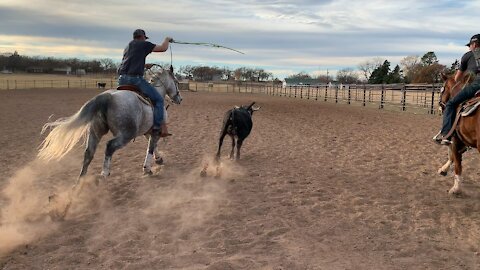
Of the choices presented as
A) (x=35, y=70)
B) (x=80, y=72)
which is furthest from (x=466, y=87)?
(x=35, y=70)

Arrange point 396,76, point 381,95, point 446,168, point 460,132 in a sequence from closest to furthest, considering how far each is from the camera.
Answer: point 460,132 → point 446,168 → point 381,95 → point 396,76

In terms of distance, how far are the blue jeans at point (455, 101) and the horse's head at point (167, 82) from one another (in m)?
4.92

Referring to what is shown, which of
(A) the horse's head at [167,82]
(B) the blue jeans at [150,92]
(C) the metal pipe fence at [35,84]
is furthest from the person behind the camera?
(C) the metal pipe fence at [35,84]

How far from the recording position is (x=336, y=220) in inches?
212

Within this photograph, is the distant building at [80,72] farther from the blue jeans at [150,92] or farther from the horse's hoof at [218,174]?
the blue jeans at [150,92]

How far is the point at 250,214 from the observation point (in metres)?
5.55

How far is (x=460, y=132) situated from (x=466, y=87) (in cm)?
72

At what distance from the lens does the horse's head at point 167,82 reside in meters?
7.89

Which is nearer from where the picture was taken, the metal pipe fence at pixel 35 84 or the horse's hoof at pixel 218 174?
the horse's hoof at pixel 218 174

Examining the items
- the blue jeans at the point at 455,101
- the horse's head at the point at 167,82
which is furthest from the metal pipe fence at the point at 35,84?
the blue jeans at the point at 455,101

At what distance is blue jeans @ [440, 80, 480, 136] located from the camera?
6.43m

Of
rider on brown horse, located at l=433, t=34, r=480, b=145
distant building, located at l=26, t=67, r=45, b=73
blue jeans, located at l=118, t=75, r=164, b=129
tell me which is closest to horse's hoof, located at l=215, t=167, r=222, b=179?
blue jeans, located at l=118, t=75, r=164, b=129

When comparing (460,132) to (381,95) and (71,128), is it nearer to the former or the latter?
(71,128)

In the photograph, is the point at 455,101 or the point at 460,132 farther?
the point at 455,101
